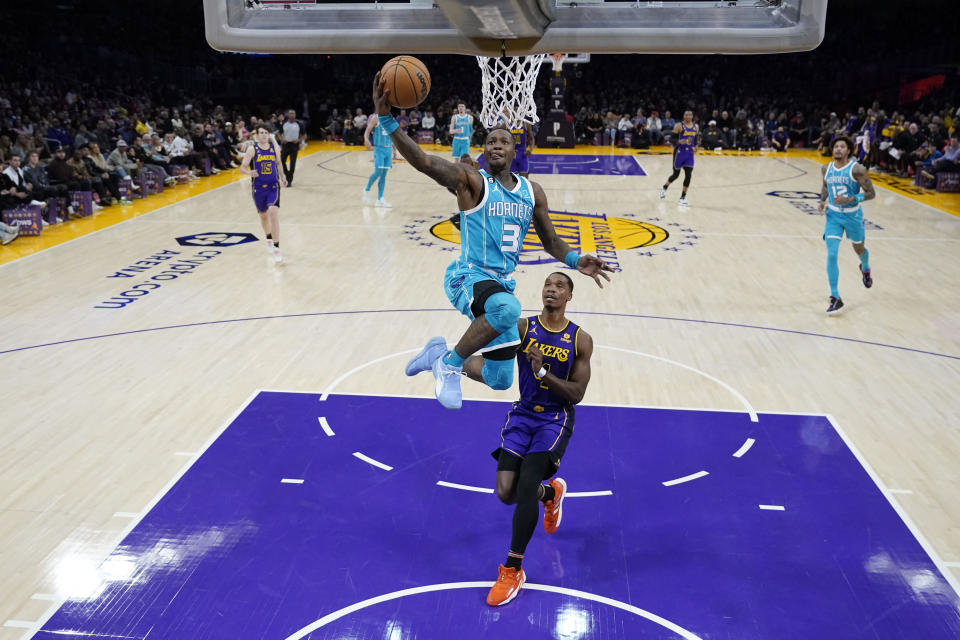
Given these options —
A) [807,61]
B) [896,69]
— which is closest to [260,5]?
[896,69]

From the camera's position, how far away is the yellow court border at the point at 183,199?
11227 millimetres

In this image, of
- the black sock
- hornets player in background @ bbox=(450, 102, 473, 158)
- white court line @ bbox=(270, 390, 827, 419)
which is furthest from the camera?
hornets player in background @ bbox=(450, 102, 473, 158)

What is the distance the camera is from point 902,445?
219 inches

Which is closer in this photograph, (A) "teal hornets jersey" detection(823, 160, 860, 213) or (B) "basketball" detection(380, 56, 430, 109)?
(B) "basketball" detection(380, 56, 430, 109)

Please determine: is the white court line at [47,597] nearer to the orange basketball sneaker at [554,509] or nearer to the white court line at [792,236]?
the orange basketball sneaker at [554,509]

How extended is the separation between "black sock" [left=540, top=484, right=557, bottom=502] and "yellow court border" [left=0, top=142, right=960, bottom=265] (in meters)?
8.75

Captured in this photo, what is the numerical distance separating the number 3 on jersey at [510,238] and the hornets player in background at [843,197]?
15.7 ft

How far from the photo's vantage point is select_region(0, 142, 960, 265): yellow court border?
11227 millimetres

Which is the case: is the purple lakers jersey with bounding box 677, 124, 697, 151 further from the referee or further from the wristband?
the wristband

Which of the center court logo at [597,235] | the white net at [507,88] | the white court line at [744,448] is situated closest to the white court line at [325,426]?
the white court line at [744,448]

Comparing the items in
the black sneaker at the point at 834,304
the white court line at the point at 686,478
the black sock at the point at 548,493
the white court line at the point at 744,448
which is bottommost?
the white court line at the point at 686,478

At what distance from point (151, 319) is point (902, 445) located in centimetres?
677

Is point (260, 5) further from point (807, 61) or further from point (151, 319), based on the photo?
point (807, 61)

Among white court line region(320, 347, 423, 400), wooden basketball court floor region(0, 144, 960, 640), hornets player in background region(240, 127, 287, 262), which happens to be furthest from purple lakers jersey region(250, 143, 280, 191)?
white court line region(320, 347, 423, 400)
